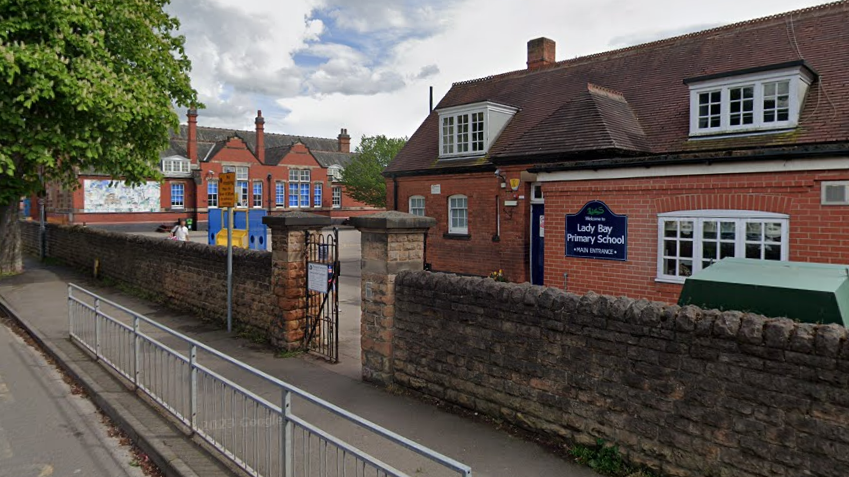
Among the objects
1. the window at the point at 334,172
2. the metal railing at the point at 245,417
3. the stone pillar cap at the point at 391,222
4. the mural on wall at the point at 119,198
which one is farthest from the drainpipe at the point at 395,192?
the window at the point at 334,172

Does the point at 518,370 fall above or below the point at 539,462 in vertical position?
above

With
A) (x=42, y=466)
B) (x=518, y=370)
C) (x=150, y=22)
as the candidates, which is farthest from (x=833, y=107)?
(x=150, y=22)

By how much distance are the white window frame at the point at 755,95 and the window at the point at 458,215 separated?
24.6 feet

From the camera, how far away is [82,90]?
521 inches

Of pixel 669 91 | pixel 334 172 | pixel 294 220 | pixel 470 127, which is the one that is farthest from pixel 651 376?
pixel 334 172

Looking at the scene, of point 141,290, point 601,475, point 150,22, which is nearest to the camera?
point 601,475

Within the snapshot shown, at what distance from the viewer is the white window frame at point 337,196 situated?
59050 mm

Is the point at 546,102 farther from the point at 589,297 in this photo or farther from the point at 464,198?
the point at 589,297

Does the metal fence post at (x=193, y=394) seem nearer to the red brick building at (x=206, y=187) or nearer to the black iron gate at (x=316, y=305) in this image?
the black iron gate at (x=316, y=305)

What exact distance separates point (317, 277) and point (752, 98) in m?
11.0

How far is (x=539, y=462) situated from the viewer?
15.8ft

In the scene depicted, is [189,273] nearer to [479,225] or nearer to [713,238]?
[479,225]

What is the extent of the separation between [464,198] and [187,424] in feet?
46.2

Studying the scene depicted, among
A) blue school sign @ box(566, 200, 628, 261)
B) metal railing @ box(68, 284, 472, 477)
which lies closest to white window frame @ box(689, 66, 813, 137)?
blue school sign @ box(566, 200, 628, 261)
